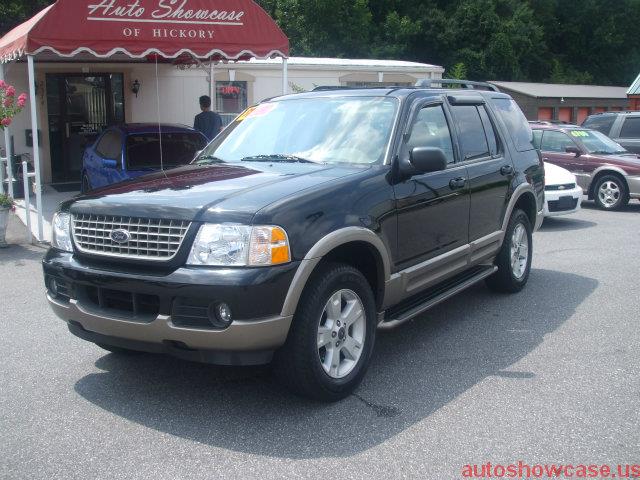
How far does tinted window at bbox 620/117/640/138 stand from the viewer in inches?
613

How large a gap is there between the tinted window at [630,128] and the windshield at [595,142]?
147 cm

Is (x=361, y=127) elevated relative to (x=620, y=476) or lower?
elevated

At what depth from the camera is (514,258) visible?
22.7ft

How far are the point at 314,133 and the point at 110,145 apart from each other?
637 centimetres

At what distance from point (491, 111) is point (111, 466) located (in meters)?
4.56

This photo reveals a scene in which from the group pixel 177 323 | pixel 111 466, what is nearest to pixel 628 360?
pixel 177 323

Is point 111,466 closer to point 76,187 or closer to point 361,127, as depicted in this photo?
point 361,127

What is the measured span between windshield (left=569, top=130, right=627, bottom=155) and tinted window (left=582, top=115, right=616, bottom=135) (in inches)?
68.6

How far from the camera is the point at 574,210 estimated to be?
11.0m

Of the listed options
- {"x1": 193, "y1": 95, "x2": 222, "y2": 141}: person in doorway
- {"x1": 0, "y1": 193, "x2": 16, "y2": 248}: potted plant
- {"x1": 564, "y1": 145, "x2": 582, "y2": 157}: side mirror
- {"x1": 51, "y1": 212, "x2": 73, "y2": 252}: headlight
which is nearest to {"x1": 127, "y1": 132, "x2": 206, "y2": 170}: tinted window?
{"x1": 193, "y1": 95, "x2": 222, "y2": 141}: person in doorway

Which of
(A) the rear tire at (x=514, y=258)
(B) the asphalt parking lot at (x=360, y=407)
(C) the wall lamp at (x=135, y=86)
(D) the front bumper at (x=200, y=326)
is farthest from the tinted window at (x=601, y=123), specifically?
(D) the front bumper at (x=200, y=326)

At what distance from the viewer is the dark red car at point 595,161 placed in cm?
1329

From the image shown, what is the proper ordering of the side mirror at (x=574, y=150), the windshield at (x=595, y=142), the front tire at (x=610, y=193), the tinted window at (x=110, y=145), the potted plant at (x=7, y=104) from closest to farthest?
the potted plant at (x=7, y=104) < the tinted window at (x=110, y=145) < the front tire at (x=610, y=193) < the side mirror at (x=574, y=150) < the windshield at (x=595, y=142)

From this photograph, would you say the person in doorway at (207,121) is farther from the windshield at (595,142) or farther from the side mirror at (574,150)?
the windshield at (595,142)
